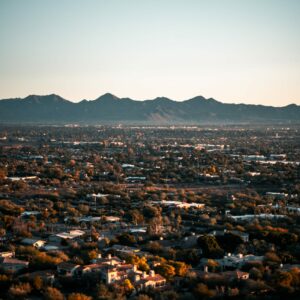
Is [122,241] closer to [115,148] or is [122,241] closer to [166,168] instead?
[166,168]

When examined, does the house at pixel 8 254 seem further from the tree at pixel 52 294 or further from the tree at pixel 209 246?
the tree at pixel 209 246

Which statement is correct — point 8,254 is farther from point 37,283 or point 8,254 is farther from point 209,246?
point 209,246

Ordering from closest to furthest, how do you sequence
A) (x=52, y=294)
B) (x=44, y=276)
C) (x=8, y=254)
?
(x=52, y=294), (x=44, y=276), (x=8, y=254)

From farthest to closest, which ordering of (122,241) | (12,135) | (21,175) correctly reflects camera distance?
(12,135) → (21,175) → (122,241)

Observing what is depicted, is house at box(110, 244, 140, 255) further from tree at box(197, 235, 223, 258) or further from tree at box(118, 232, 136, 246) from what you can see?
tree at box(197, 235, 223, 258)

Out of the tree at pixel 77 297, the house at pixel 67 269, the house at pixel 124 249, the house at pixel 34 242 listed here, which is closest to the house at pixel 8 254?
the house at pixel 34 242

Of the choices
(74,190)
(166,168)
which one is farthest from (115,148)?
(74,190)

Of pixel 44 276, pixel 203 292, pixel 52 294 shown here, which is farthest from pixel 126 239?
pixel 52 294

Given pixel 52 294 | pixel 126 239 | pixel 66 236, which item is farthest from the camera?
pixel 66 236
